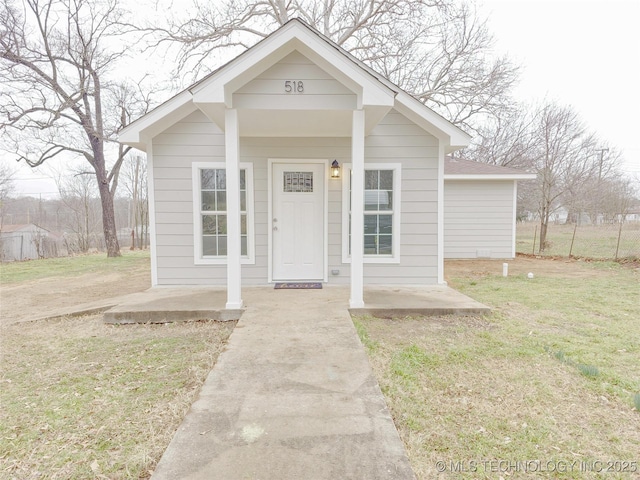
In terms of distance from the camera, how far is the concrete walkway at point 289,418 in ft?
5.20

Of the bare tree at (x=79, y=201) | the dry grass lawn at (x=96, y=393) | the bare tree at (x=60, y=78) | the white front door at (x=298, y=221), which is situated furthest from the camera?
the bare tree at (x=79, y=201)

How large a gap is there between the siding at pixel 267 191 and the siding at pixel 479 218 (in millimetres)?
5096

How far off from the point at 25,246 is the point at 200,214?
11362 millimetres

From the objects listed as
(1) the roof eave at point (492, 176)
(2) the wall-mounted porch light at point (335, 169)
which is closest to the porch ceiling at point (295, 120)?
(2) the wall-mounted porch light at point (335, 169)

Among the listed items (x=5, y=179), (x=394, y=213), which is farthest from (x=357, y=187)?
(x=5, y=179)

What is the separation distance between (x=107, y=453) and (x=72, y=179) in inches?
835

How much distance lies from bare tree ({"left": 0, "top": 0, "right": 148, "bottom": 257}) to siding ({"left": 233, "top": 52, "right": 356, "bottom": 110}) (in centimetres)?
1036

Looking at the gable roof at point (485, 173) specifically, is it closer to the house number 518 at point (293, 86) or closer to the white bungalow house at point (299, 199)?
the white bungalow house at point (299, 199)

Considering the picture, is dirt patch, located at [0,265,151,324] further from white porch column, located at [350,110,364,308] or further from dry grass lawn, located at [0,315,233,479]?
white porch column, located at [350,110,364,308]

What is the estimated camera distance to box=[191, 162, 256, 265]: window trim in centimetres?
525

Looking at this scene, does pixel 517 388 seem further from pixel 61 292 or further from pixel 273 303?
pixel 61 292

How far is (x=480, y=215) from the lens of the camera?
995cm

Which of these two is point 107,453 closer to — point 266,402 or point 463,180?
point 266,402

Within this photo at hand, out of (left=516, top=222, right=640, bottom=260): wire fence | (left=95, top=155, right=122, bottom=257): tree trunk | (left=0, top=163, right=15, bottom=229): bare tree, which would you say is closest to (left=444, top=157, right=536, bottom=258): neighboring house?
(left=516, top=222, right=640, bottom=260): wire fence
